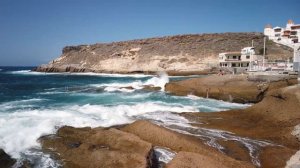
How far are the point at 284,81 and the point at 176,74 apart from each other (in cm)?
4782

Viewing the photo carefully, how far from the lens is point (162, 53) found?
91.2 metres

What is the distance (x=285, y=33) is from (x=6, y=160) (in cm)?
8796

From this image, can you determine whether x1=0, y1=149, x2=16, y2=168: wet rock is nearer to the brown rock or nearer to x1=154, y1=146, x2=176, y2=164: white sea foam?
x1=154, y1=146, x2=176, y2=164: white sea foam

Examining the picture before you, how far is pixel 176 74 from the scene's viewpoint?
73062 millimetres

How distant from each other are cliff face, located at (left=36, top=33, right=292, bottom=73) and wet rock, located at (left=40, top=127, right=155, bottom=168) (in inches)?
2566

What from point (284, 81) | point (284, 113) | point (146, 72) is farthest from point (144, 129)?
point (146, 72)

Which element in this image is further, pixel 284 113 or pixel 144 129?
pixel 284 113

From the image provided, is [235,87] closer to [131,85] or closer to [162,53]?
[131,85]

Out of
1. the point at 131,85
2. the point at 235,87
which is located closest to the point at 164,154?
the point at 235,87

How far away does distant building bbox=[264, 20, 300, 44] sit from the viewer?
272 feet

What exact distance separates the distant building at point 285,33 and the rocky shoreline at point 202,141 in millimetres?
70894

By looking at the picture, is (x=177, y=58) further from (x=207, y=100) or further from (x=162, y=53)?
(x=207, y=100)

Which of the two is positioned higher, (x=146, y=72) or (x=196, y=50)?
(x=196, y=50)

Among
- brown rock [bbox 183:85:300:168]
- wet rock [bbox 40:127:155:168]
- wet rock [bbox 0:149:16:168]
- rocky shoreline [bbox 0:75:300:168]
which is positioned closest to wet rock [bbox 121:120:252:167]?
rocky shoreline [bbox 0:75:300:168]
